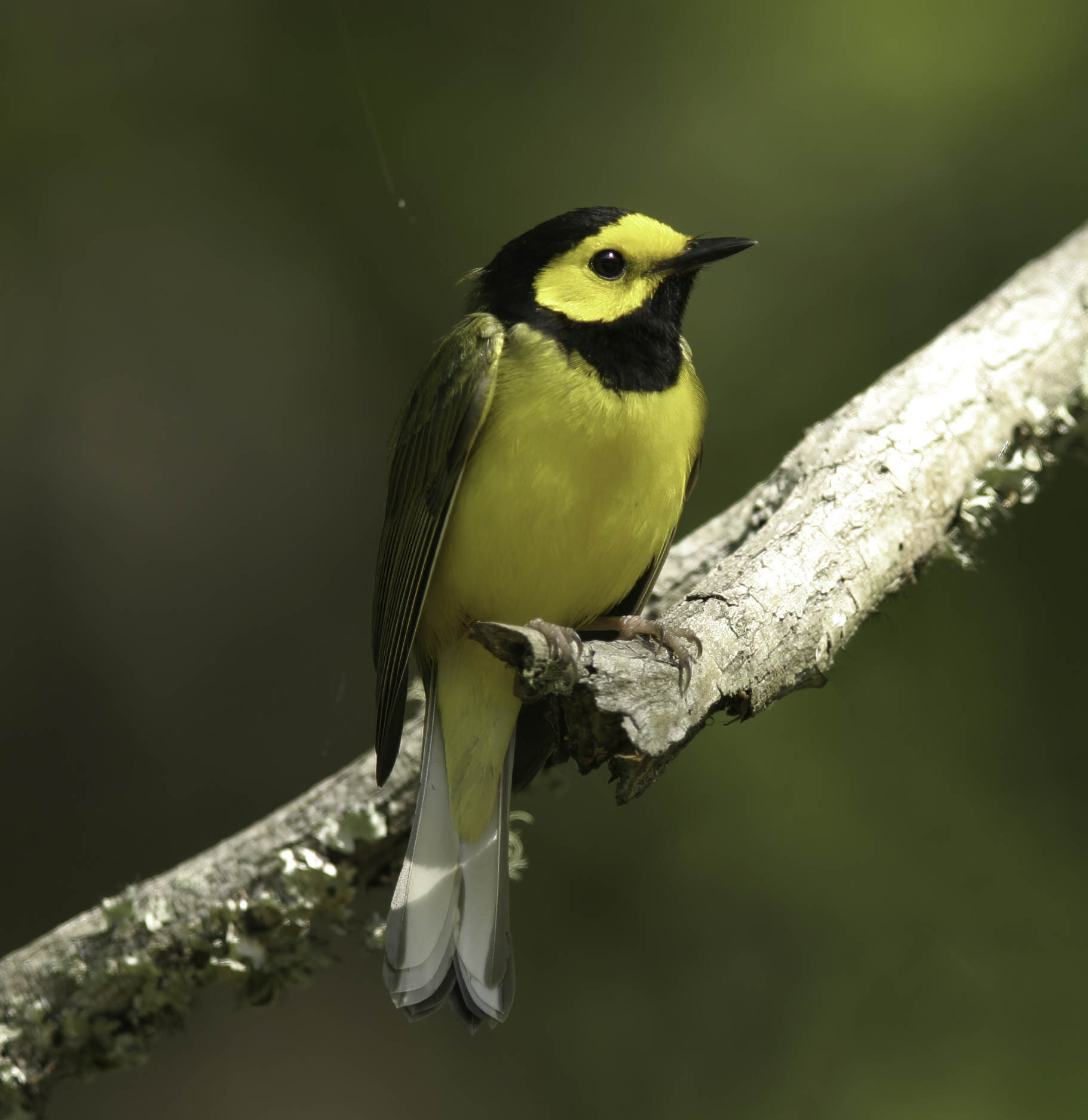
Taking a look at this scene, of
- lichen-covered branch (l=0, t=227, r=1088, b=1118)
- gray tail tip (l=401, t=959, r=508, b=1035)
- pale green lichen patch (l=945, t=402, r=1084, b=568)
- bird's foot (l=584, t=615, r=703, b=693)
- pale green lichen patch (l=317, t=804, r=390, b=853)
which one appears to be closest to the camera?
bird's foot (l=584, t=615, r=703, b=693)

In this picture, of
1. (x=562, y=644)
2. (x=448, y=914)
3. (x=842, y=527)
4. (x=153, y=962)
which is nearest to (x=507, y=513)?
(x=562, y=644)

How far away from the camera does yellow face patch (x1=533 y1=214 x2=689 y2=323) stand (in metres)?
2.36

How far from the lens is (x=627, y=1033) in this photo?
3.82 m

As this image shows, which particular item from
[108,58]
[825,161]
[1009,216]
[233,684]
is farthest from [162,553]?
[1009,216]

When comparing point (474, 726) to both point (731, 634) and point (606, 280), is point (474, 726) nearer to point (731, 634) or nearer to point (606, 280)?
point (731, 634)

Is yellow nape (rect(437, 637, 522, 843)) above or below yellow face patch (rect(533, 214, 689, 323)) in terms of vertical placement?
below

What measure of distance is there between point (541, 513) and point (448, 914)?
0.90 m

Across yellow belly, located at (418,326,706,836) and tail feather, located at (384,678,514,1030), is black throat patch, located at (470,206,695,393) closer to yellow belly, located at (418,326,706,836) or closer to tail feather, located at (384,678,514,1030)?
yellow belly, located at (418,326,706,836)

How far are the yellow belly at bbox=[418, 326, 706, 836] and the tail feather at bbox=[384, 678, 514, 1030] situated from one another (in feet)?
0.13

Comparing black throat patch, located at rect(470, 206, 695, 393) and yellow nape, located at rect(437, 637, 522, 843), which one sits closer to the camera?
black throat patch, located at rect(470, 206, 695, 393)

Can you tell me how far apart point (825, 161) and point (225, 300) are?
241 centimetres

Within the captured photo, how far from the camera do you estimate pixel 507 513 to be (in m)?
2.18

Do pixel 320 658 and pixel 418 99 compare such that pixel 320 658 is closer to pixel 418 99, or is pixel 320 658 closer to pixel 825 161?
pixel 418 99

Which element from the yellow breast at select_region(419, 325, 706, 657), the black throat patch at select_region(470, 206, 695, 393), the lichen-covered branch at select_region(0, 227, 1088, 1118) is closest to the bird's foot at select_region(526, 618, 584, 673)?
the lichen-covered branch at select_region(0, 227, 1088, 1118)
